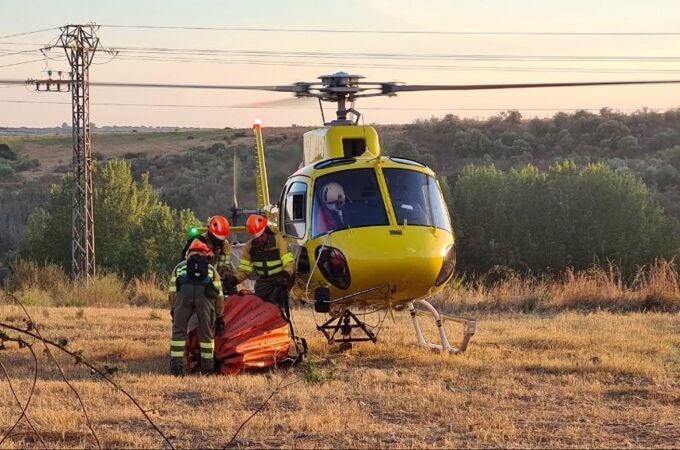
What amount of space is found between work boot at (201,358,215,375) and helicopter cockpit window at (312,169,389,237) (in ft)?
6.66

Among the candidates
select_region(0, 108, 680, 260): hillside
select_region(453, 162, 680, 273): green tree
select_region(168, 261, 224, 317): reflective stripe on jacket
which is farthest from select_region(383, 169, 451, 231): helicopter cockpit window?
A: select_region(0, 108, 680, 260): hillside

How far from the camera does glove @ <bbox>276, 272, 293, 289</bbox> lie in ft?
41.5

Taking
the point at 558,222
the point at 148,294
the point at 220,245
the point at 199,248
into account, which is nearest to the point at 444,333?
the point at 220,245

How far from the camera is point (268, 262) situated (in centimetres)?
1266

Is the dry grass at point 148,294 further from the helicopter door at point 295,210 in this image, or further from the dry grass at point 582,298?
the helicopter door at point 295,210

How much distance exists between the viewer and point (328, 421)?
8.93m

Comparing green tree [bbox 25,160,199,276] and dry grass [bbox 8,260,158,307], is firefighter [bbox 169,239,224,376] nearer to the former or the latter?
dry grass [bbox 8,260,158,307]

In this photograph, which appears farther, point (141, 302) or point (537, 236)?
point (537, 236)

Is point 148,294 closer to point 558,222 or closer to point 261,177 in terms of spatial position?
point 261,177

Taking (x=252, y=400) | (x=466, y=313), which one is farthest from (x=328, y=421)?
(x=466, y=313)

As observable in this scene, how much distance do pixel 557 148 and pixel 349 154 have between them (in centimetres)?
6410

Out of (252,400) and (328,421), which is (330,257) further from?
(328,421)

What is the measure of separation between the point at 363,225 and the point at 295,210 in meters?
1.36

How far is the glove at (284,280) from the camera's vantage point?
12641mm
